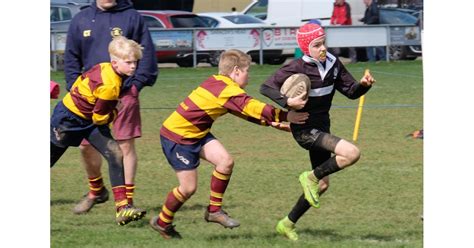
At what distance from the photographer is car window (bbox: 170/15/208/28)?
30.2 metres

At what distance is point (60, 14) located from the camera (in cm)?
3042

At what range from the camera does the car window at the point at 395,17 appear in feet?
100

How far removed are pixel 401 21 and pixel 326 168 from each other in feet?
74.8

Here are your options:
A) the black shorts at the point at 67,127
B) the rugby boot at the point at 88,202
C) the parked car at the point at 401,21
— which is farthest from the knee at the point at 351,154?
the parked car at the point at 401,21

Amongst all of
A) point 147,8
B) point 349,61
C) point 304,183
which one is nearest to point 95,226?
point 304,183

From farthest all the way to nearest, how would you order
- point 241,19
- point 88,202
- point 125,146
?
point 241,19 → point 88,202 → point 125,146

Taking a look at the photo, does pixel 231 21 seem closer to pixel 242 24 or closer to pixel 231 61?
pixel 242 24

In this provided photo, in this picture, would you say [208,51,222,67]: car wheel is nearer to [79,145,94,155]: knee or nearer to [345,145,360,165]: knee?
[79,145,94,155]: knee

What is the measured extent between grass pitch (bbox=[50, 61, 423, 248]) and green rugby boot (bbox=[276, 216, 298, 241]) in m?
0.06

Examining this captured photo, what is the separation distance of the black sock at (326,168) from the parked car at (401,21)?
21.7 m

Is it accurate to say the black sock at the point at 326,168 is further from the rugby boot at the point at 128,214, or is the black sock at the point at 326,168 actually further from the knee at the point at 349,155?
the rugby boot at the point at 128,214

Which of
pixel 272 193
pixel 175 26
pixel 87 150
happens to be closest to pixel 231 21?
pixel 175 26
